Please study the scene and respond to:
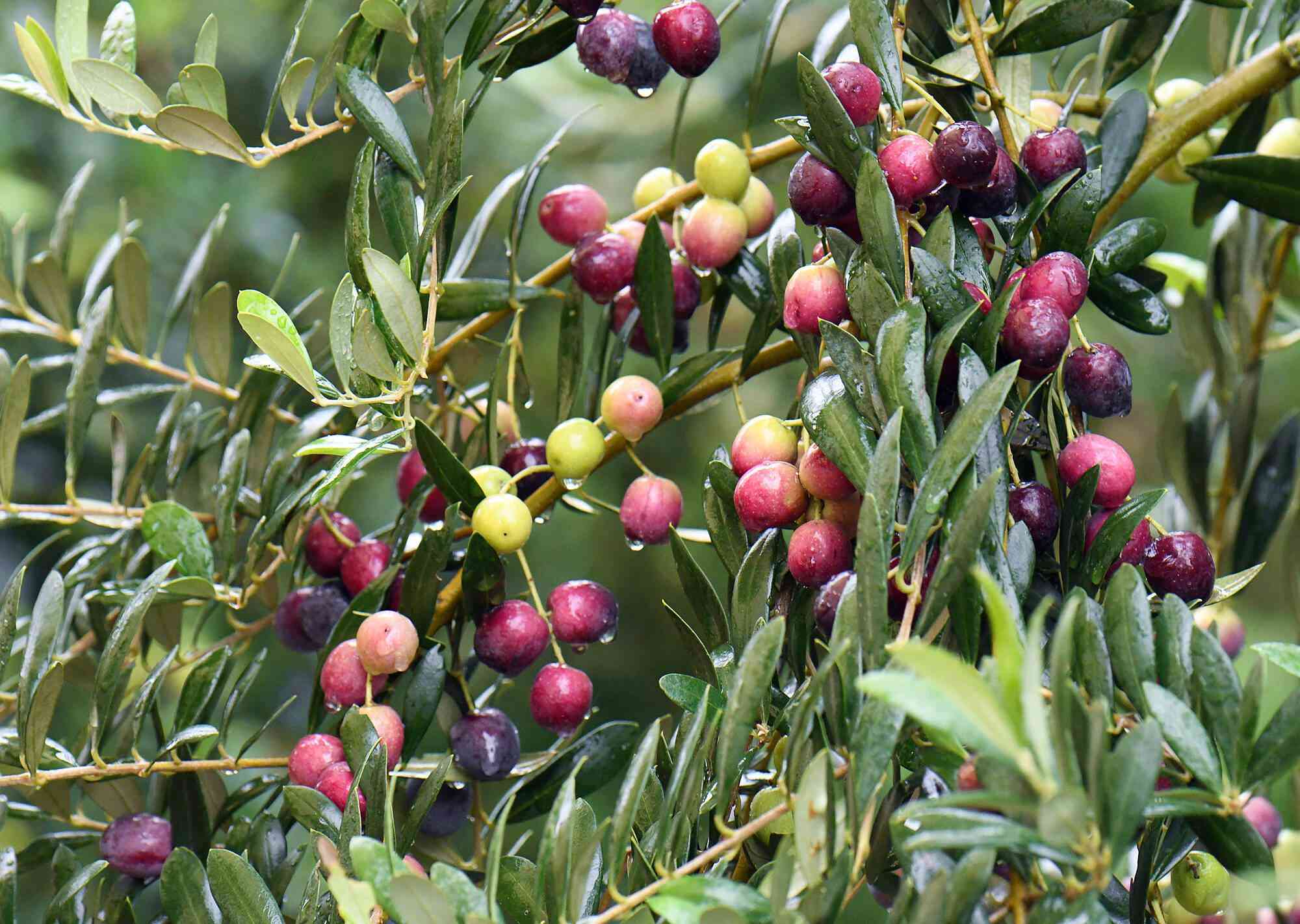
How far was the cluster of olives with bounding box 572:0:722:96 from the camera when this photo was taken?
502 millimetres

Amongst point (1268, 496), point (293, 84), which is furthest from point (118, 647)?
point (1268, 496)

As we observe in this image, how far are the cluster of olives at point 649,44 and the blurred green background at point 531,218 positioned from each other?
0.68 metres

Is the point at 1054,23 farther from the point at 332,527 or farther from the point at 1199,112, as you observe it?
the point at 332,527

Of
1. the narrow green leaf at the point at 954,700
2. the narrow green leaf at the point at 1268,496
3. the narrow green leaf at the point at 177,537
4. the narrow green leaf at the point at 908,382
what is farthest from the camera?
the narrow green leaf at the point at 1268,496

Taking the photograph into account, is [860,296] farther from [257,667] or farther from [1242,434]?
[1242,434]

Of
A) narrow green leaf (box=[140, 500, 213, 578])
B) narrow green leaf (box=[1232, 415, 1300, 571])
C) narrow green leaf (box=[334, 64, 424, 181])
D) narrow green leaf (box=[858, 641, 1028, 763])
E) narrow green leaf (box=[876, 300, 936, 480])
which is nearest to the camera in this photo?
narrow green leaf (box=[858, 641, 1028, 763])

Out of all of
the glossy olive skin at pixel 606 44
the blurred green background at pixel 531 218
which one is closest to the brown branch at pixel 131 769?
the glossy olive skin at pixel 606 44

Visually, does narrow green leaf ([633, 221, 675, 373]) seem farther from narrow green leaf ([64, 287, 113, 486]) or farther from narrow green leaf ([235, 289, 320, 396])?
narrow green leaf ([64, 287, 113, 486])

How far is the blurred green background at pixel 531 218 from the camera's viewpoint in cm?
130

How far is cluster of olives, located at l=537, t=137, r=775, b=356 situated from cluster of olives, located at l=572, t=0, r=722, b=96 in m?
0.01

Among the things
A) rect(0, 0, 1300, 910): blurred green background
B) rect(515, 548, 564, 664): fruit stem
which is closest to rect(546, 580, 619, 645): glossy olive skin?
rect(515, 548, 564, 664): fruit stem

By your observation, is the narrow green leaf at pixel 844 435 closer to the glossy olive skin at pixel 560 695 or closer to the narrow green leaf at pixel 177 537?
the glossy olive skin at pixel 560 695

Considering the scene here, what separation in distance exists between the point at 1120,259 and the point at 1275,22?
278 millimetres

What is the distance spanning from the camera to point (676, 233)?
583mm
